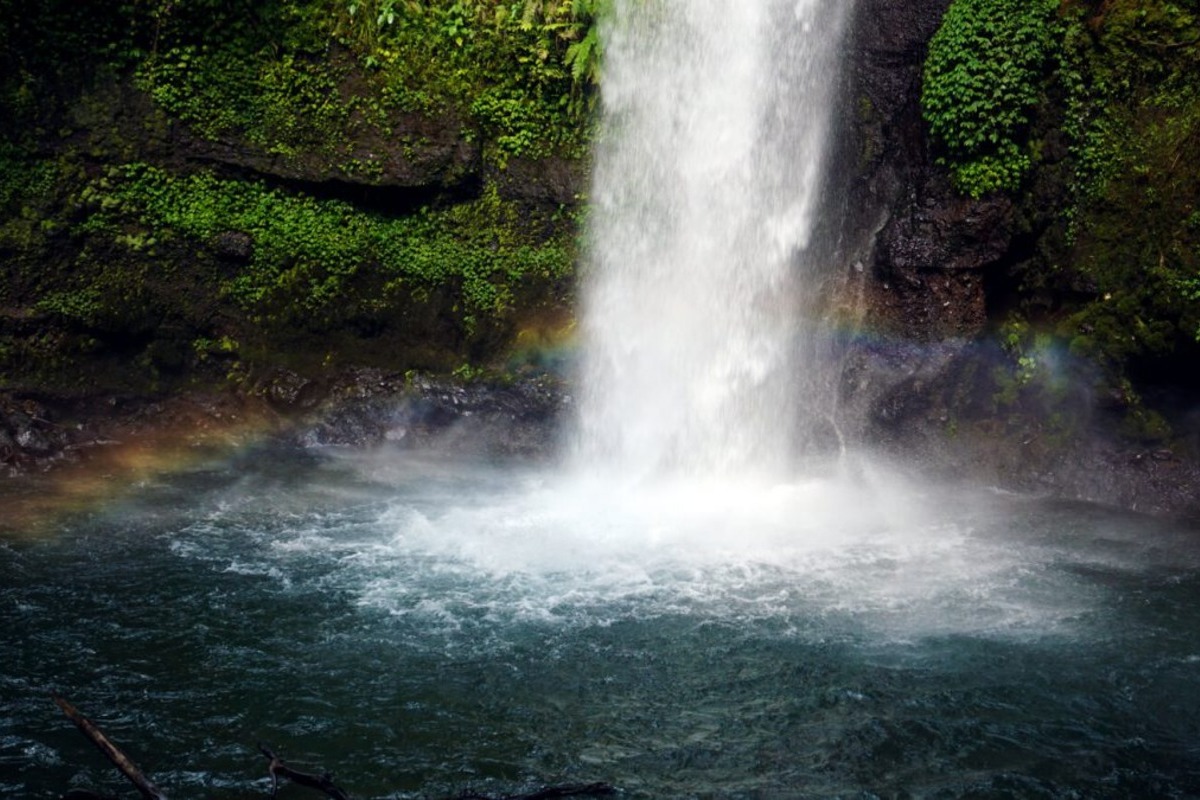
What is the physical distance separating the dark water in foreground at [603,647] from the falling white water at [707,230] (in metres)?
2.30

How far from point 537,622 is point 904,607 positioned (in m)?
3.16

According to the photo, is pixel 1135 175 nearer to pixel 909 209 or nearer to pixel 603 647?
pixel 909 209

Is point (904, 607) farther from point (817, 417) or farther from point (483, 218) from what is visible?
point (483, 218)

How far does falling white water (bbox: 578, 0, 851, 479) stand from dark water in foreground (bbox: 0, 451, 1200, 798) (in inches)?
90.6

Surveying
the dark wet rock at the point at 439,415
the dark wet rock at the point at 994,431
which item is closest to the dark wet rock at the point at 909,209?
the dark wet rock at the point at 994,431

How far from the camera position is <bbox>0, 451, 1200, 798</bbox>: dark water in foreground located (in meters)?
6.42

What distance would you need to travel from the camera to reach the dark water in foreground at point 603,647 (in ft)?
21.1

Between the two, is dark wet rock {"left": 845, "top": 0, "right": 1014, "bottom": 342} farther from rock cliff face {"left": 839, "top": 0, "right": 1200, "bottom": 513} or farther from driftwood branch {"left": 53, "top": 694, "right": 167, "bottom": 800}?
driftwood branch {"left": 53, "top": 694, "right": 167, "bottom": 800}

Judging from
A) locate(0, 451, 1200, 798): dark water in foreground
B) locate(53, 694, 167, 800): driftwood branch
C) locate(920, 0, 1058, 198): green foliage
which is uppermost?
locate(920, 0, 1058, 198): green foliage

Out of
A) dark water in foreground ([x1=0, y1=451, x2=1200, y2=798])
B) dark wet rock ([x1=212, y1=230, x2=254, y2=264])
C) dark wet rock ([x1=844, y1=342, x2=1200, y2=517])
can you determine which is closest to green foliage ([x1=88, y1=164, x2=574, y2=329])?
dark wet rock ([x1=212, y1=230, x2=254, y2=264])

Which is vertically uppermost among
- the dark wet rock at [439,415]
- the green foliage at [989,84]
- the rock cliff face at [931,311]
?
the green foliage at [989,84]

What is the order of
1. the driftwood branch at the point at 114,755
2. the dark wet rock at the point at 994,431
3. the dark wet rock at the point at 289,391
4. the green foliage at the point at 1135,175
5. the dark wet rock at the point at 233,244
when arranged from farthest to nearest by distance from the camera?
the dark wet rock at the point at 289,391 → the dark wet rock at the point at 233,244 → the dark wet rock at the point at 994,431 → the green foliage at the point at 1135,175 → the driftwood branch at the point at 114,755

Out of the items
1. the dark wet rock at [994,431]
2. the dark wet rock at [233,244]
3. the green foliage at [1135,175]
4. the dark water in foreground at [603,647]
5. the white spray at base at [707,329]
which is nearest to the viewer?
the dark water in foreground at [603,647]

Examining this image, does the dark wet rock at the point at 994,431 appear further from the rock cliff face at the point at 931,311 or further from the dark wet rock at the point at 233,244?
the dark wet rock at the point at 233,244
